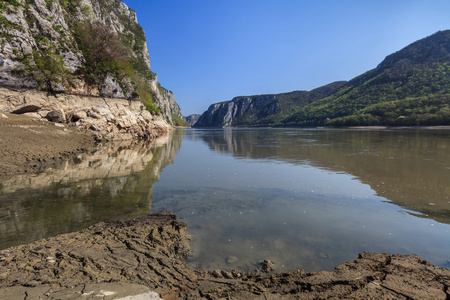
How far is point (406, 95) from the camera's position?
284 ft

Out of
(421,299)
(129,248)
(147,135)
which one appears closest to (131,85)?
(147,135)

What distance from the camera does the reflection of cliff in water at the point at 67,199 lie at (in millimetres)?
5230

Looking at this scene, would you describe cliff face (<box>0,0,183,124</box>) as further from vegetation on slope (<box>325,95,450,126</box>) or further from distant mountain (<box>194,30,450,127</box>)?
distant mountain (<box>194,30,450,127</box>)

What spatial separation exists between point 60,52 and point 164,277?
33441 mm

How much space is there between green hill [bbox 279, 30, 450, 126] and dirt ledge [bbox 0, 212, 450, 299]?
2948 inches

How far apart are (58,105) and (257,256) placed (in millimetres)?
28280

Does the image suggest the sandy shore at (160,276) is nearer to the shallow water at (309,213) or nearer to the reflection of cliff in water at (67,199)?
the shallow water at (309,213)

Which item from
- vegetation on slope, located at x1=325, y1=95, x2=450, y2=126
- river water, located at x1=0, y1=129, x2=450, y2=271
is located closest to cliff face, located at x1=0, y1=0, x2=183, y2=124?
river water, located at x1=0, y1=129, x2=450, y2=271

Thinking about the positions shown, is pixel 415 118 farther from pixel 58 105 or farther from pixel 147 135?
pixel 58 105

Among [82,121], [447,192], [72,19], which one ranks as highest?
[72,19]

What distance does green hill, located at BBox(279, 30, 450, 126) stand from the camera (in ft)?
215

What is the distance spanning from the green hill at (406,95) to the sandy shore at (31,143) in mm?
77862

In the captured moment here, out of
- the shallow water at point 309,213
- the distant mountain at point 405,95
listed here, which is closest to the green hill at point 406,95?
the distant mountain at point 405,95

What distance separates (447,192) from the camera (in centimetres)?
771
